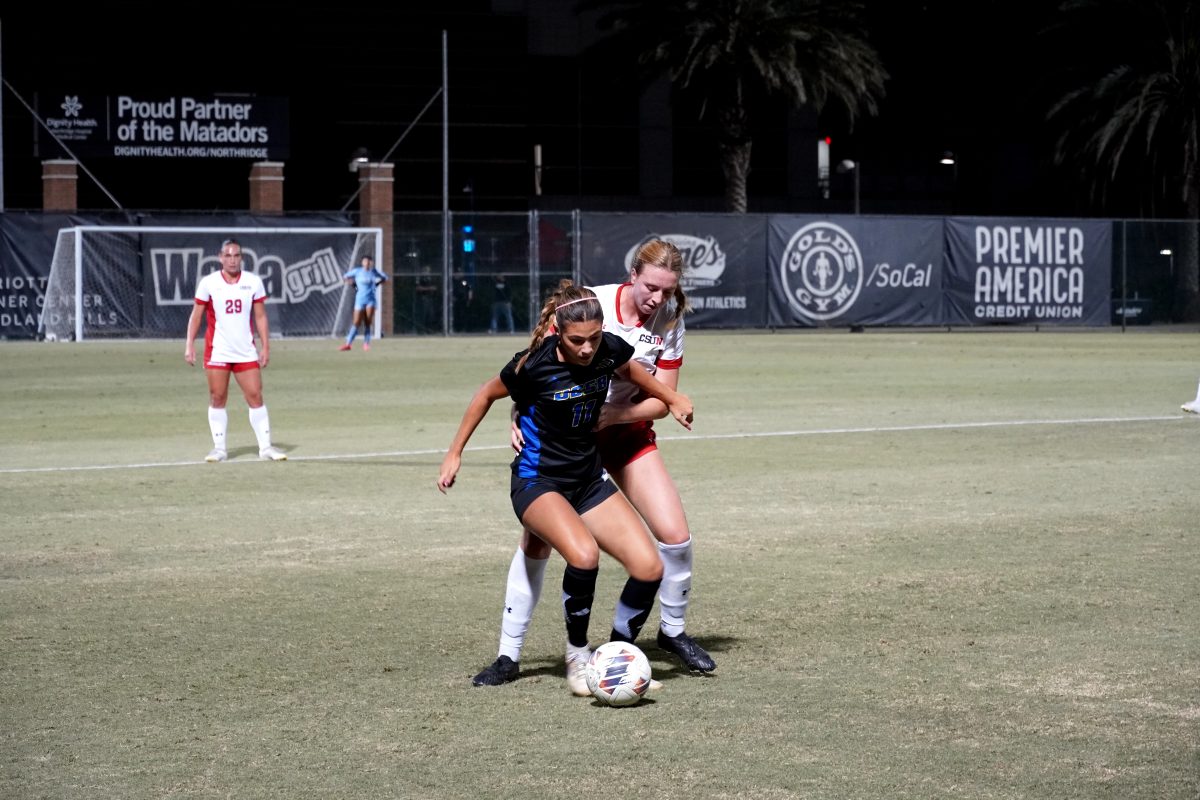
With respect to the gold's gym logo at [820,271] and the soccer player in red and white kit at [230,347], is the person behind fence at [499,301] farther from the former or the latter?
the soccer player in red and white kit at [230,347]

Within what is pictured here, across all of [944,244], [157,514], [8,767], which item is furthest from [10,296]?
[8,767]

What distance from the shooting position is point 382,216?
3956 centimetres

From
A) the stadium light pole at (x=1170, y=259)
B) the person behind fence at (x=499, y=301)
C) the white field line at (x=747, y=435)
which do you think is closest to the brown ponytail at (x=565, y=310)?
the white field line at (x=747, y=435)

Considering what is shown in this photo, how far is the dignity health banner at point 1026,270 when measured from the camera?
1651 inches

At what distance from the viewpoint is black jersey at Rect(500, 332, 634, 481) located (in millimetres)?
6590

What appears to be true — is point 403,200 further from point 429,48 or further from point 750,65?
point 750,65

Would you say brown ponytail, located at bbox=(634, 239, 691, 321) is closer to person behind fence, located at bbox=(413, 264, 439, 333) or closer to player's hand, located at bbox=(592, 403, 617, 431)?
player's hand, located at bbox=(592, 403, 617, 431)

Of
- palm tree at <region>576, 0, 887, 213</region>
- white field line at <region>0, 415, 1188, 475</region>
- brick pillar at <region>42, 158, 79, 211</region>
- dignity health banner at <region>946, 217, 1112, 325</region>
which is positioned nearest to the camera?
white field line at <region>0, 415, 1188, 475</region>

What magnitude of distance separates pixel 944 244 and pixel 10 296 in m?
22.5

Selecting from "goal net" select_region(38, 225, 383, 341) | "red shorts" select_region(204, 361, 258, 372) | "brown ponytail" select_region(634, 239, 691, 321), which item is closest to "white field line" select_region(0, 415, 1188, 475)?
"red shorts" select_region(204, 361, 258, 372)

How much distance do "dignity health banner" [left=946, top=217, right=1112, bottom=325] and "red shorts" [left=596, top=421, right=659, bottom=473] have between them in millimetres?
35771

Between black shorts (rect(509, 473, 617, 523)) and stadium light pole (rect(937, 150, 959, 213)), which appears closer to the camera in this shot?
black shorts (rect(509, 473, 617, 523))

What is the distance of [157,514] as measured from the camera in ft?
38.9

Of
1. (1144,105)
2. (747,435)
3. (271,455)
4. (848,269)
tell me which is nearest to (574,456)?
(271,455)
